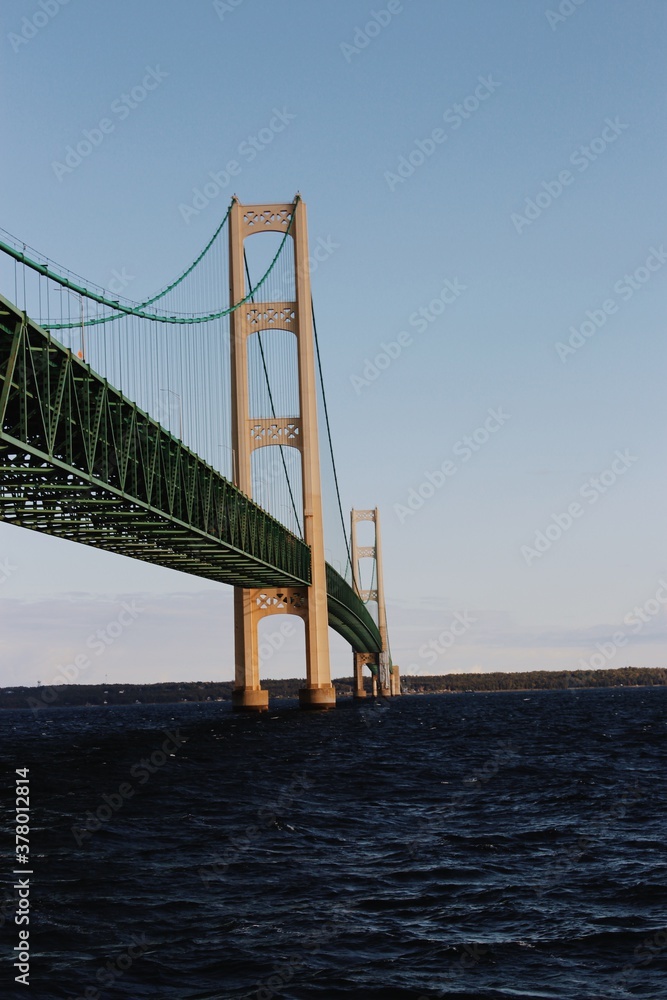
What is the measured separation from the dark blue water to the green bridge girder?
7521 millimetres

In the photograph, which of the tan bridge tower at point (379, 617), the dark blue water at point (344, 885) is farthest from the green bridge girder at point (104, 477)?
the tan bridge tower at point (379, 617)

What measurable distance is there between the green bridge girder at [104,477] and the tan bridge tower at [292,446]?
8.59 meters

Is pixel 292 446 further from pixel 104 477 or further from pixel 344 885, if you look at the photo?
pixel 344 885

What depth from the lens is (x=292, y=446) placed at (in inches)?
2537

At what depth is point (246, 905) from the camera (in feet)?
39.8

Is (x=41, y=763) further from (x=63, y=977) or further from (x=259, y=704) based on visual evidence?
(x=259, y=704)

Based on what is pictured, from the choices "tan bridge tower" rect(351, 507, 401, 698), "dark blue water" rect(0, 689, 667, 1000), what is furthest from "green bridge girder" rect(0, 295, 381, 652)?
"tan bridge tower" rect(351, 507, 401, 698)

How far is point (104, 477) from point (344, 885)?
18888 mm

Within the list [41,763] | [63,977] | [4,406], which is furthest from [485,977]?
[41,763]

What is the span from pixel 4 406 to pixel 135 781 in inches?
336

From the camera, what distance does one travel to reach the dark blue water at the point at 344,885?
973cm

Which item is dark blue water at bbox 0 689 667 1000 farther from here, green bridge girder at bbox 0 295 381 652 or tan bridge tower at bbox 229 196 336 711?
tan bridge tower at bbox 229 196 336 711

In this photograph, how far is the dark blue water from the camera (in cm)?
973

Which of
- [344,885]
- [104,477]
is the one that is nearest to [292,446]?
[104,477]
